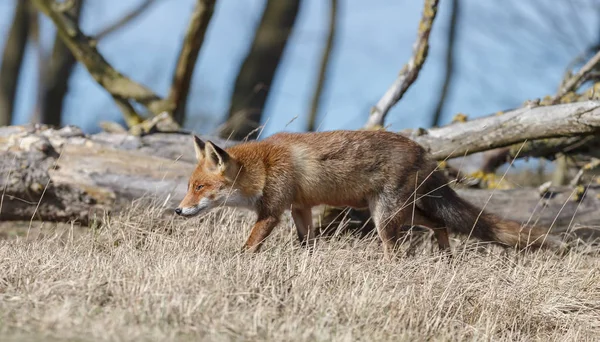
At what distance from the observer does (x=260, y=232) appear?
685cm

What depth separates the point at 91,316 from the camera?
15.3 ft

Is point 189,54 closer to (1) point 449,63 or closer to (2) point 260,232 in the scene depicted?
(2) point 260,232

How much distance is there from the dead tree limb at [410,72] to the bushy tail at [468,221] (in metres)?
1.98

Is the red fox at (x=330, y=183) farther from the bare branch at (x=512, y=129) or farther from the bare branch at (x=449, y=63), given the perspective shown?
the bare branch at (x=449, y=63)

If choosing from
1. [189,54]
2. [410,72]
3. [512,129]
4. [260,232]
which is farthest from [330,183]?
[189,54]

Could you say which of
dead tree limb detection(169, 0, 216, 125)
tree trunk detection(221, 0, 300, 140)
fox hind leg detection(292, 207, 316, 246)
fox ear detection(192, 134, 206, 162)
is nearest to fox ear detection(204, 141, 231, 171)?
fox ear detection(192, 134, 206, 162)

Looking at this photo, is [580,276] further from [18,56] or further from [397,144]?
[18,56]

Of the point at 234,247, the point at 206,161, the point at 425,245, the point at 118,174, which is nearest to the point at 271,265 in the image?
the point at 234,247

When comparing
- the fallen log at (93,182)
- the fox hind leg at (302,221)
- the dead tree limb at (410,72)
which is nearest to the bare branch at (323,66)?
the dead tree limb at (410,72)

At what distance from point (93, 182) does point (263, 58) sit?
7004 mm

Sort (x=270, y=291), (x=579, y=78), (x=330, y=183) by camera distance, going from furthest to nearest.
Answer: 1. (x=579, y=78)
2. (x=330, y=183)
3. (x=270, y=291)

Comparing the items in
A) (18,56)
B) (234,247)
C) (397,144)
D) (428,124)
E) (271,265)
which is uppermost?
(397,144)

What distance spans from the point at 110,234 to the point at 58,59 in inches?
489

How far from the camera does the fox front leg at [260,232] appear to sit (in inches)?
268
